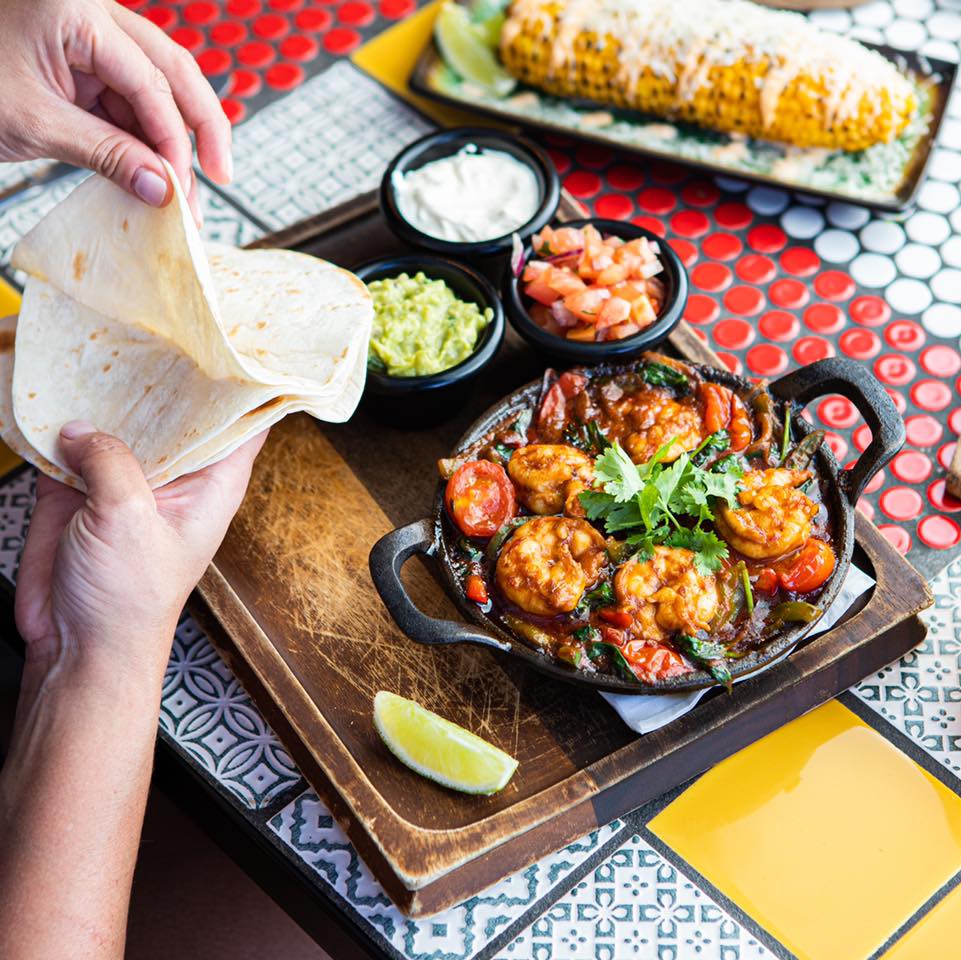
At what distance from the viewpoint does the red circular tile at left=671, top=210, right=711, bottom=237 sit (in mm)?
3518

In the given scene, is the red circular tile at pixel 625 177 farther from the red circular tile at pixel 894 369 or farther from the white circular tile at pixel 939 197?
the red circular tile at pixel 894 369

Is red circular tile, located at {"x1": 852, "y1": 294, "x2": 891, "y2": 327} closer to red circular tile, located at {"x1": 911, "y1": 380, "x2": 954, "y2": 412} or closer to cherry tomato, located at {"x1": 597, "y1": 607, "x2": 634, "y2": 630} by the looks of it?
red circular tile, located at {"x1": 911, "y1": 380, "x2": 954, "y2": 412}

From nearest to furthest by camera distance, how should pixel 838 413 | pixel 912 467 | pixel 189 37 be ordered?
pixel 912 467
pixel 838 413
pixel 189 37

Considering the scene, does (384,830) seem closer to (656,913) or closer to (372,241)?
(656,913)

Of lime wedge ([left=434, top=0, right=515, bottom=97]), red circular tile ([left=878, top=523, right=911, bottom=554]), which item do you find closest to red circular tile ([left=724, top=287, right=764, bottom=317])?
red circular tile ([left=878, top=523, right=911, bottom=554])

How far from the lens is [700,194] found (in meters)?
3.61

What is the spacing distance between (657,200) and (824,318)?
2.43 ft

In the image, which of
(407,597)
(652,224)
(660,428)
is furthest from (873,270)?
(407,597)

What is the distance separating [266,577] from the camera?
8.72 ft

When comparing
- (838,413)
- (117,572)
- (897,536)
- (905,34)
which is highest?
(905,34)

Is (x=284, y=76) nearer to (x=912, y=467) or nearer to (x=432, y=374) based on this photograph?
(x=432, y=374)

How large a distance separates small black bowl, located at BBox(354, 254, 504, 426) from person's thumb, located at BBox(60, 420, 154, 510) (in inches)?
25.3

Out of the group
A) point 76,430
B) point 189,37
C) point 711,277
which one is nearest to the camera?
point 76,430

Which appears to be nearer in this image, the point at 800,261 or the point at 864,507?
the point at 864,507
